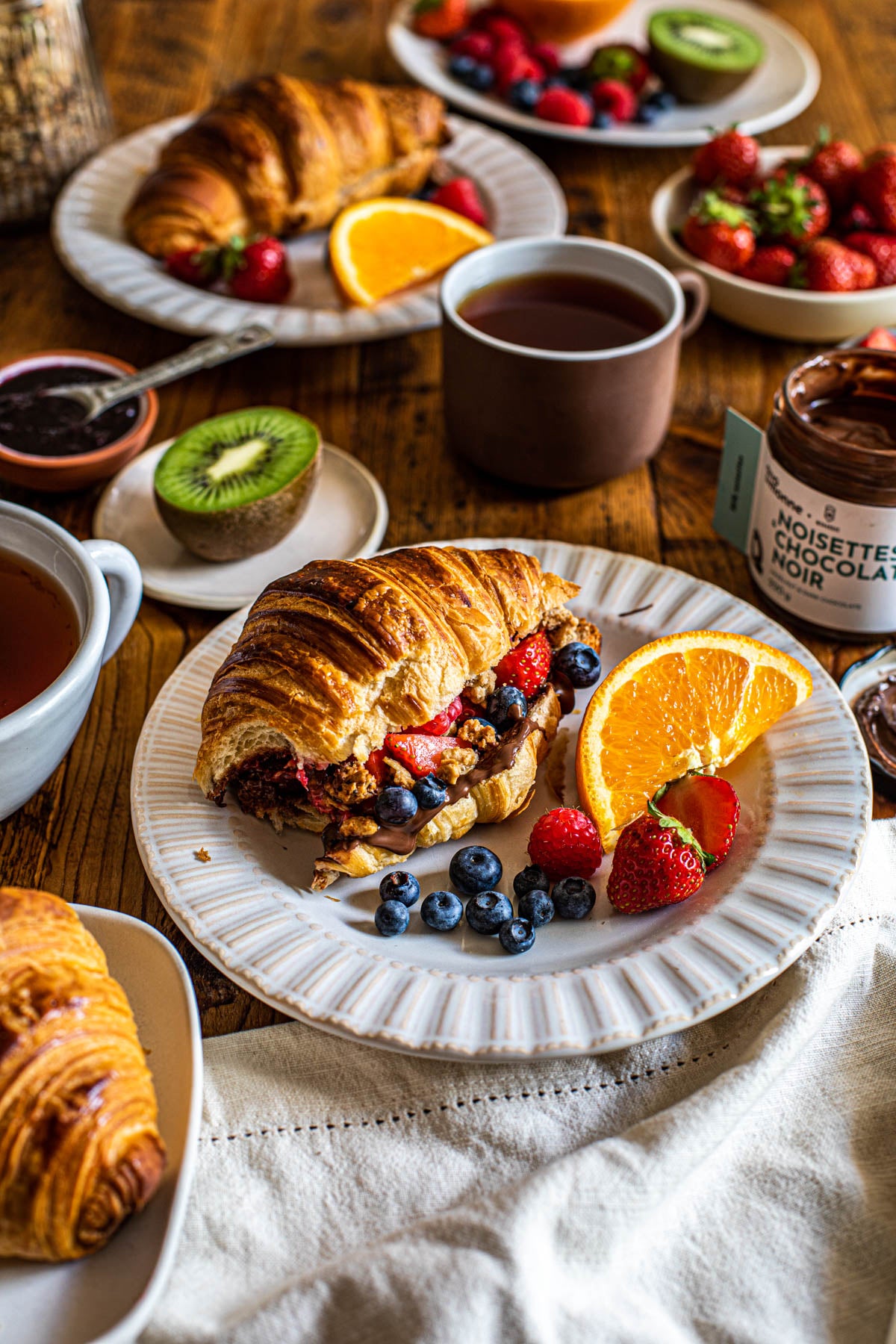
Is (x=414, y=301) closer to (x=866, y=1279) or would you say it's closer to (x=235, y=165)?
(x=235, y=165)

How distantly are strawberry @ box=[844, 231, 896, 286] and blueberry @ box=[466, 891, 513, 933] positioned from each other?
5.41ft

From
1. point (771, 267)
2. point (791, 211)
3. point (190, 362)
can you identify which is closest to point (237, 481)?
point (190, 362)

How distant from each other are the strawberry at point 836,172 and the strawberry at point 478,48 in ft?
3.29

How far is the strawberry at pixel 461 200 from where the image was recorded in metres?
2.66

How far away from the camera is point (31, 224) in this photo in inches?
112

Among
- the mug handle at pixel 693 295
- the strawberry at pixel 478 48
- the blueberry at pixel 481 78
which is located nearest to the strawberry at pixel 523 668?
the mug handle at pixel 693 295

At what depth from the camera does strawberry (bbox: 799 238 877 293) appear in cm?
232

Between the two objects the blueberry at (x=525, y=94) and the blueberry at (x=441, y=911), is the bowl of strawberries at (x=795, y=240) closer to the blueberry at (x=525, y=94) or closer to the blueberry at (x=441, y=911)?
the blueberry at (x=525, y=94)

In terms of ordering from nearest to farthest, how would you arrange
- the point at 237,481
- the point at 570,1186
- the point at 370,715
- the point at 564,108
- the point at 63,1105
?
1. the point at 63,1105
2. the point at 570,1186
3. the point at 370,715
4. the point at 237,481
5. the point at 564,108

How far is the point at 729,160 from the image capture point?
254cm

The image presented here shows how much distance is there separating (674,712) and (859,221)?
1.39 metres

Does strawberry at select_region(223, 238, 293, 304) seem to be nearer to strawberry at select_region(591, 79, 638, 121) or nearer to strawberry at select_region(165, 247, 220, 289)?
strawberry at select_region(165, 247, 220, 289)

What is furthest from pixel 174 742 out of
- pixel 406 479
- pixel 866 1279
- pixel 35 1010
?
pixel 866 1279

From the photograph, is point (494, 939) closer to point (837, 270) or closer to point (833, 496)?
point (833, 496)
